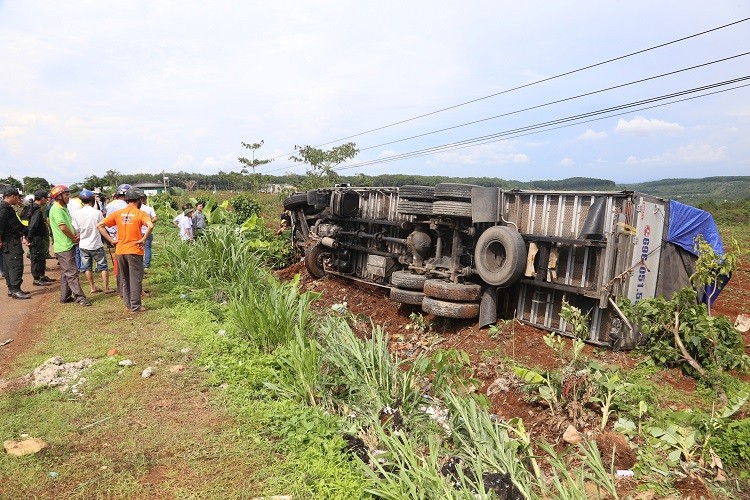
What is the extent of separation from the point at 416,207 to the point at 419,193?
0.34m

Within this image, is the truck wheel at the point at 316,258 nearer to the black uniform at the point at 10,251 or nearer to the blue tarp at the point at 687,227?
the black uniform at the point at 10,251

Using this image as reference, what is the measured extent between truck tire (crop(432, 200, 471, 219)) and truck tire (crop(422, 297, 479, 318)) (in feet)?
4.21

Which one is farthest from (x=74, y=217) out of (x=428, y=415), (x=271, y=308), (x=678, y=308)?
(x=678, y=308)

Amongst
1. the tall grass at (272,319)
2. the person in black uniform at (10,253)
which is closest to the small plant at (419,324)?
the tall grass at (272,319)

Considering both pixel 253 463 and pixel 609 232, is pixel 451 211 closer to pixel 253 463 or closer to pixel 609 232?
pixel 609 232

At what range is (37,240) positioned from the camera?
803 centimetres

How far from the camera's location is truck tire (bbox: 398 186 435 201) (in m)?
7.76

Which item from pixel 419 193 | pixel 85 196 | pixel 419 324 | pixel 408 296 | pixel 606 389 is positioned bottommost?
pixel 419 324

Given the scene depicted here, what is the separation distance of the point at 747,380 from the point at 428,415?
12.6 feet

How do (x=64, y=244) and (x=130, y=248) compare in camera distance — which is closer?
(x=130, y=248)

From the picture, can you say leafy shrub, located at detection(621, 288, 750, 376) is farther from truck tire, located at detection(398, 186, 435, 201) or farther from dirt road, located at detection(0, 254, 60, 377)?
dirt road, located at detection(0, 254, 60, 377)

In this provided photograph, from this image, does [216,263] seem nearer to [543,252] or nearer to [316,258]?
[316,258]

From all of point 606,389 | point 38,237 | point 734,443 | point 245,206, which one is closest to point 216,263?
point 38,237

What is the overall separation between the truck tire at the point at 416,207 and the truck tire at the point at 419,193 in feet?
0.27
